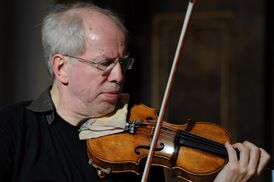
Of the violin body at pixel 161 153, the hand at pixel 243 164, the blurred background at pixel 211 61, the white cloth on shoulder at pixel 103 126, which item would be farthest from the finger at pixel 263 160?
the blurred background at pixel 211 61

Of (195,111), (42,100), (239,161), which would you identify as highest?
(42,100)

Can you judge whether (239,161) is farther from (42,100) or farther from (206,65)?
(206,65)

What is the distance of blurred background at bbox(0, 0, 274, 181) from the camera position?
411cm

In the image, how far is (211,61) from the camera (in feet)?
13.8

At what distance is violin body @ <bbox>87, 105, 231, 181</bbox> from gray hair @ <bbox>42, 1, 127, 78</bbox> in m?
0.31

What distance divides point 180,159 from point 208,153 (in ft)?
0.29

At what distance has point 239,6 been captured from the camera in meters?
4.12

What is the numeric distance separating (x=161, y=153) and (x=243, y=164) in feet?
0.85

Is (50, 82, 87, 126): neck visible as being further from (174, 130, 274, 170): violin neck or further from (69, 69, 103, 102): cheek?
(174, 130, 274, 170): violin neck

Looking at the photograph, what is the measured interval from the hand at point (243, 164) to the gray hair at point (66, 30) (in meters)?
0.54

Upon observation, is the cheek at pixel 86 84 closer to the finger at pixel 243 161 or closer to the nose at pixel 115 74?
the nose at pixel 115 74

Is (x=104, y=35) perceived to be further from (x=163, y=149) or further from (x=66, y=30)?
(x=163, y=149)

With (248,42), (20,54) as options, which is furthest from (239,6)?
(20,54)

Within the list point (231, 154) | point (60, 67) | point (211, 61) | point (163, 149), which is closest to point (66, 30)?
point (60, 67)
